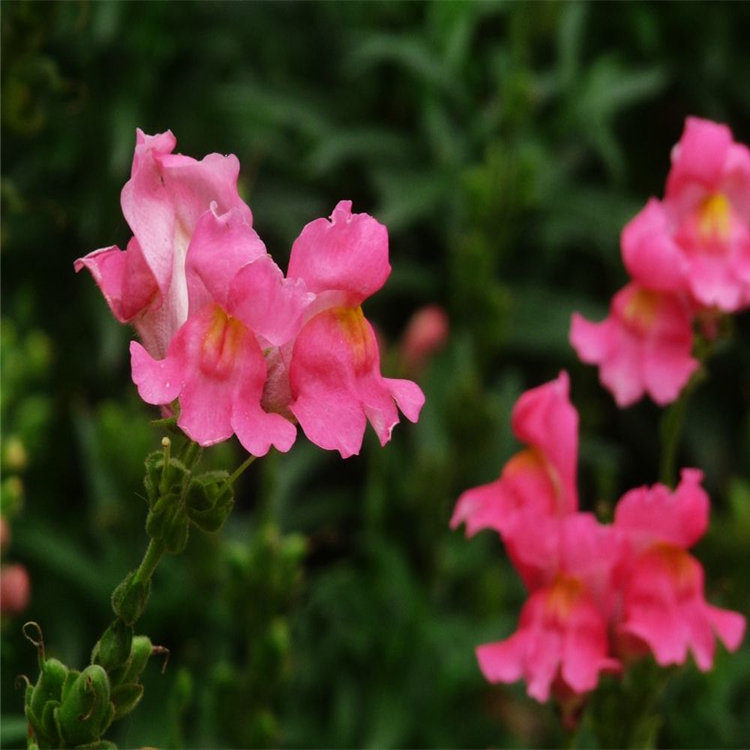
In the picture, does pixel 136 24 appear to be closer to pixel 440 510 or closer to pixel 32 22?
pixel 440 510

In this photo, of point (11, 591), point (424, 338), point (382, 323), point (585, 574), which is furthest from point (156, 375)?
point (382, 323)

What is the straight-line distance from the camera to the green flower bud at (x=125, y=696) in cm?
56

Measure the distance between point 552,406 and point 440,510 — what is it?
2.08 ft

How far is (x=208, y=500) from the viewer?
0.55 meters

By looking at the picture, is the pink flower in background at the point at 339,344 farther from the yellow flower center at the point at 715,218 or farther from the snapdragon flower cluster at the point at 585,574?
the yellow flower center at the point at 715,218

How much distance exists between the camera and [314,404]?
558 millimetres

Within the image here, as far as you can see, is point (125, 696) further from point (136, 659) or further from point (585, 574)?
point (585, 574)

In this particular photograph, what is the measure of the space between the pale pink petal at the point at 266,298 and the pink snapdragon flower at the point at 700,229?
406 millimetres

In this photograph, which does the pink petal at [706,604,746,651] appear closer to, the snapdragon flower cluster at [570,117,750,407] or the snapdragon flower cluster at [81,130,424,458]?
the snapdragon flower cluster at [570,117,750,407]

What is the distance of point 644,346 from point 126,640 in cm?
49

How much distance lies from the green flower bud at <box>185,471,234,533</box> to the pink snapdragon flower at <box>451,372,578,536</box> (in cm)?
30

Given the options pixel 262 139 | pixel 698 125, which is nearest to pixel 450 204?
pixel 262 139

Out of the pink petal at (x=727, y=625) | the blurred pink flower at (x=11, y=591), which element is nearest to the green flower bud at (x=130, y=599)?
the pink petal at (x=727, y=625)

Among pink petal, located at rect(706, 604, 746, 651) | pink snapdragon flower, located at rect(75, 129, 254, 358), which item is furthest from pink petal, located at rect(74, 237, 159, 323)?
pink petal, located at rect(706, 604, 746, 651)
